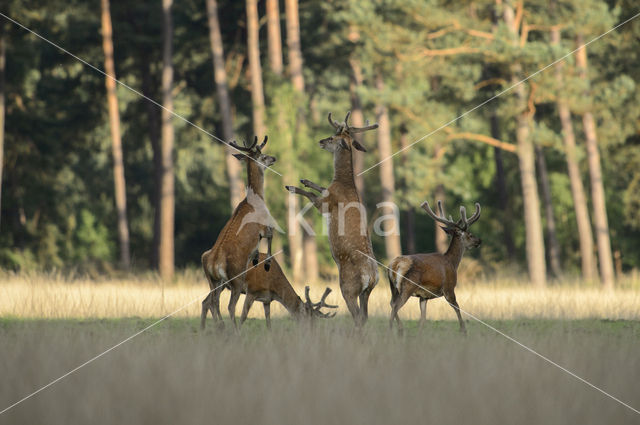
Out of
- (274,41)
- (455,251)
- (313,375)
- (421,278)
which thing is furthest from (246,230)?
(274,41)

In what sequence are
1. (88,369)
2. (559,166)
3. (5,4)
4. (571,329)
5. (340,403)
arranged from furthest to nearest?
(559,166) < (5,4) < (571,329) < (88,369) < (340,403)

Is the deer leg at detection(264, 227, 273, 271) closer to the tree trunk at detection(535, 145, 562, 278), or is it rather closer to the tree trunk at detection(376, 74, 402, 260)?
the tree trunk at detection(376, 74, 402, 260)

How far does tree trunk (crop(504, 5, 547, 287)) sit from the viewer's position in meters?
23.9

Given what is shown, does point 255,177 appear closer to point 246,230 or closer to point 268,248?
point 246,230

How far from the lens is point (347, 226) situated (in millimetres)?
10453

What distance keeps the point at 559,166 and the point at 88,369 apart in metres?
34.7

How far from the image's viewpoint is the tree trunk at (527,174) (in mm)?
23938

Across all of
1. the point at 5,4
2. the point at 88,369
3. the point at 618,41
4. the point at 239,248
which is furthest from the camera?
the point at 5,4

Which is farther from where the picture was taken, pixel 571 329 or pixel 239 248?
pixel 571 329

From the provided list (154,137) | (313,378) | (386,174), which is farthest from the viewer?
(154,137)

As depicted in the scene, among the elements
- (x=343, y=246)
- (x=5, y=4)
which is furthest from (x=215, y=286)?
(x=5, y=4)

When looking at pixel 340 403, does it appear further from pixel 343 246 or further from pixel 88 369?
pixel 343 246

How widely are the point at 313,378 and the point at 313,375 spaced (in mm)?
133

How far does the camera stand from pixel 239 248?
1029cm
